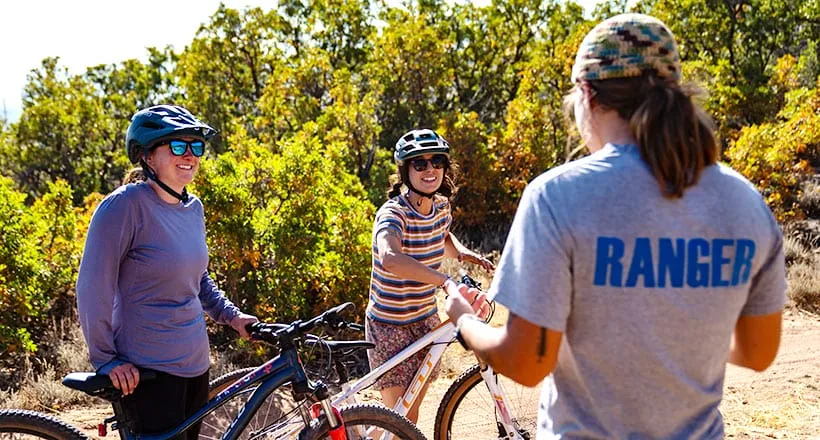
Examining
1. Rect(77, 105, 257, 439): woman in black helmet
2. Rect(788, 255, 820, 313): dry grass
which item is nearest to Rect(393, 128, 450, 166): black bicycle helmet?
Rect(77, 105, 257, 439): woman in black helmet

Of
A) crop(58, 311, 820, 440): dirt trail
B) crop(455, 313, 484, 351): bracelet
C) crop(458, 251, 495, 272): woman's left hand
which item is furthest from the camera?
crop(58, 311, 820, 440): dirt trail

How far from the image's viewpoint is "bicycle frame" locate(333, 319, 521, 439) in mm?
3400

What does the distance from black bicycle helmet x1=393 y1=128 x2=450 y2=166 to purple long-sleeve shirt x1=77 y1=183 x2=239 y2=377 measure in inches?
43.0

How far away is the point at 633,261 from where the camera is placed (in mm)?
1397

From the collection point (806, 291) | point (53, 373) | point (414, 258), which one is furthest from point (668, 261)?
point (806, 291)

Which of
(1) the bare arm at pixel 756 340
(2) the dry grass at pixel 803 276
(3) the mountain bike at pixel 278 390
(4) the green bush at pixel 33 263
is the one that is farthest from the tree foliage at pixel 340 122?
(1) the bare arm at pixel 756 340

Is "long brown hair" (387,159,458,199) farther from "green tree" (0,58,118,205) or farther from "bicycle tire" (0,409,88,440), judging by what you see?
"green tree" (0,58,118,205)

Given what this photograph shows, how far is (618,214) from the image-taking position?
139 cm

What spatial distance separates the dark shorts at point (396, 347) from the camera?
358 cm

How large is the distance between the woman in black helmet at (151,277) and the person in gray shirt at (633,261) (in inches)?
62.5

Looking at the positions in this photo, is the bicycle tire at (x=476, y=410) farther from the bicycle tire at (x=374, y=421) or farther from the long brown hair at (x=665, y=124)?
the long brown hair at (x=665, y=124)

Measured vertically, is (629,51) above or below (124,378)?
above

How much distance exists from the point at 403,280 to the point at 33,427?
166 centimetres

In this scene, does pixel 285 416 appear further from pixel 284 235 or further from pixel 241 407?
pixel 284 235
